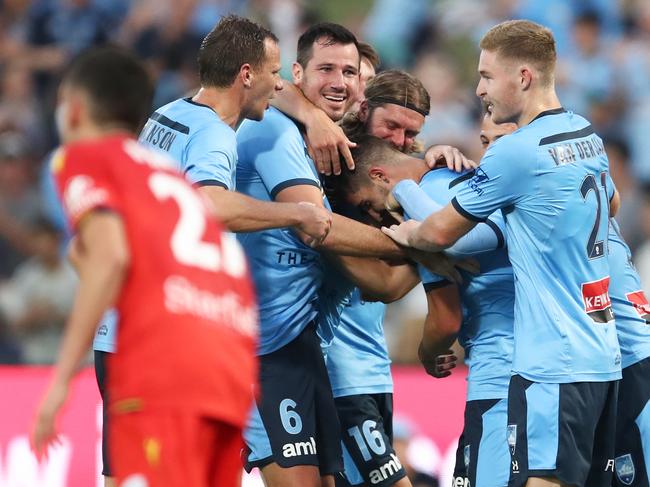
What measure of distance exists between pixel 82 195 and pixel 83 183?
50mm

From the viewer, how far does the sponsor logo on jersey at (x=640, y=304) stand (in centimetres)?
627

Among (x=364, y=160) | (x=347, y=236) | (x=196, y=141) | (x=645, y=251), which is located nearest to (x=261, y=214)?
(x=196, y=141)

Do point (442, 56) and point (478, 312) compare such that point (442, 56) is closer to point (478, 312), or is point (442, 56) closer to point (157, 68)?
point (157, 68)

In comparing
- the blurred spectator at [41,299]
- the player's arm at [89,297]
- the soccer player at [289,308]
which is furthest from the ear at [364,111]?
the blurred spectator at [41,299]

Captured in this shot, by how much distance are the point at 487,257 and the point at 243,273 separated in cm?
188

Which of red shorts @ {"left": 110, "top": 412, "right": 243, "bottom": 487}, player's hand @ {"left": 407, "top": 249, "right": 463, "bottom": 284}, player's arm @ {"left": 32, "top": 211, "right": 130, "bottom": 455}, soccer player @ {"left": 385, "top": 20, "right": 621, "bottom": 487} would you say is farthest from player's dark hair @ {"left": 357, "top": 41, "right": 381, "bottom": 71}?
red shorts @ {"left": 110, "top": 412, "right": 243, "bottom": 487}

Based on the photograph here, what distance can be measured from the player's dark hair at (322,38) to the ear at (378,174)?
0.85 meters

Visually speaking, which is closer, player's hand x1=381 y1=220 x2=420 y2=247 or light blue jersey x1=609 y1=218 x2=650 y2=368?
player's hand x1=381 y1=220 x2=420 y2=247

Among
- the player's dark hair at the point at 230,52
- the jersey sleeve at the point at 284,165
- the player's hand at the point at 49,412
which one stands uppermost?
the player's dark hair at the point at 230,52

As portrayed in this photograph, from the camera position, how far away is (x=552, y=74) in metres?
5.76

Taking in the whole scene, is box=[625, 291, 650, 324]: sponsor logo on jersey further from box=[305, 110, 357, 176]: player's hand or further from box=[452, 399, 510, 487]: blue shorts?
box=[305, 110, 357, 176]: player's hand

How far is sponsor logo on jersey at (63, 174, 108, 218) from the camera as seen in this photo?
416 cm

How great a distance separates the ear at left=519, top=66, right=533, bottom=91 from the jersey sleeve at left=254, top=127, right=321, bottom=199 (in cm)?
114

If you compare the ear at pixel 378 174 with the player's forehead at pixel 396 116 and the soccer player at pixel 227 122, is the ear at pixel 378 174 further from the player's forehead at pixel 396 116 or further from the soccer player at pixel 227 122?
the soccer player at pixel 227 122
